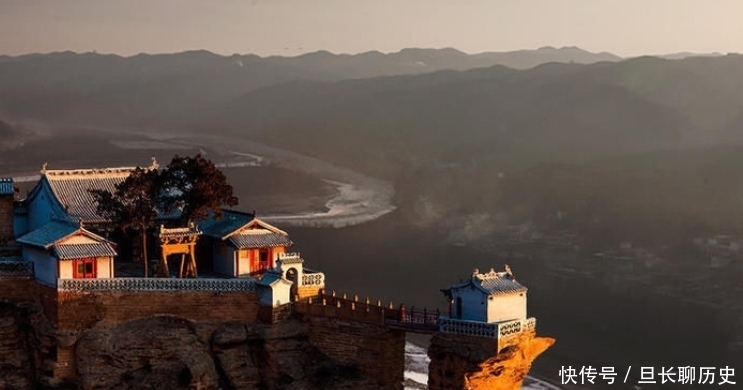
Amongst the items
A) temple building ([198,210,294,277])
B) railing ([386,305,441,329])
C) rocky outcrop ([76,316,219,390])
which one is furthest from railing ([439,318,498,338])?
temple building ([198,210,294,277])

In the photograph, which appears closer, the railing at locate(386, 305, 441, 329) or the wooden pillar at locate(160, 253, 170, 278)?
the railing at locate(386, 305, 441, 329)

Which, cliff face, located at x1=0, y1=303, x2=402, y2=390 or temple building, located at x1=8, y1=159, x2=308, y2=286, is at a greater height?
temple building, located at x1=8, y1=159, x2=308, y2=286

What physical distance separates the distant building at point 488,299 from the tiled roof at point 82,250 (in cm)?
1093

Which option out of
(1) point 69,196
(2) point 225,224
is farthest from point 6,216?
(2) point 225,224

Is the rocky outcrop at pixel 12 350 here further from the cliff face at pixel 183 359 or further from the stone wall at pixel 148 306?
the stone wall at pixel 148 306

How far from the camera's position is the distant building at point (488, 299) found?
30.6m

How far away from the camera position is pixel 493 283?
31.0m

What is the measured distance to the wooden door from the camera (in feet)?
111

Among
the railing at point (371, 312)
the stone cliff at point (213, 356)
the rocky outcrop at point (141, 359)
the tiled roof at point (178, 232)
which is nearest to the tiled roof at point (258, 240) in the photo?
the tiled roof at point (178, 232)

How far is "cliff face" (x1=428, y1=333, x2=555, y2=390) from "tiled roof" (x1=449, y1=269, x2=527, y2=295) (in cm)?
135

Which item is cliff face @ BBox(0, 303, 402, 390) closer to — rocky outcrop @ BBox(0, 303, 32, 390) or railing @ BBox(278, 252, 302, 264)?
rocky outcrop @ BBox(0, 303, 32, 390)

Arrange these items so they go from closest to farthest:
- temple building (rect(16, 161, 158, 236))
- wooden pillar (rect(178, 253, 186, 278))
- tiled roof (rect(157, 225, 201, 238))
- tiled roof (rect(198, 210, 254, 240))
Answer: tiled roof (rect(157, 225, 201, 238))
wooden pillar (rect(178, 253, 186, 278))
tiled roof (rect(198, 210, 254, 240))
temple building (rect(16, 161, 158, 236))

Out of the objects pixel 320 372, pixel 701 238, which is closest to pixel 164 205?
pixel 320 372

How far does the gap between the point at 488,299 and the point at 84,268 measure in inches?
502
